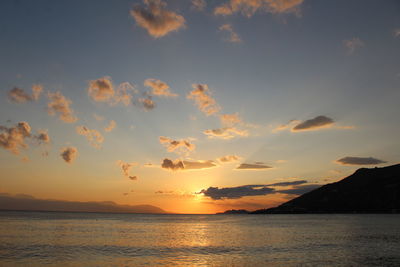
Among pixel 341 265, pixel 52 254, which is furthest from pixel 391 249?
pixel 52 254

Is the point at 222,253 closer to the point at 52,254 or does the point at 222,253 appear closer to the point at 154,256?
the point at 154,256

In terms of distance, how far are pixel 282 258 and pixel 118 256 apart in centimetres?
2866

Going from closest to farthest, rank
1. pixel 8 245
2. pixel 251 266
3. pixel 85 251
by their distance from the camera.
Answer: pixel 251 266
pixel 85 251
pixel 8 245

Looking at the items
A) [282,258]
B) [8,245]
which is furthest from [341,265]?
[8,245]

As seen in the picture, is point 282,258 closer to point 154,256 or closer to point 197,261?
point 197,261

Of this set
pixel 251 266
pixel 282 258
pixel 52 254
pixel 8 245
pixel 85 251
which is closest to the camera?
pixel 251 266

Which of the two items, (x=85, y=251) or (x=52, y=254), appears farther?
(x=85, y=251)

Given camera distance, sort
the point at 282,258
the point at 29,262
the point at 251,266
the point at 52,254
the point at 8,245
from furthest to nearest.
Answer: the point at 8,245
the point at 52,254
the point at 282,258
the point at 29,262
the point at 251,266

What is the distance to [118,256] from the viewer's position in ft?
171

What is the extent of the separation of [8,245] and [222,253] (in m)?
46.3

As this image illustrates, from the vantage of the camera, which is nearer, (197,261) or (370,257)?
(197,261)

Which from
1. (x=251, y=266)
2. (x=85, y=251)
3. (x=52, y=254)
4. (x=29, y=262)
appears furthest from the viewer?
(x=85, y=251)

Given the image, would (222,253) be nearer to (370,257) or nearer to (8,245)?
(370,257)

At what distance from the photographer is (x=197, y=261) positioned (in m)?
47.8
